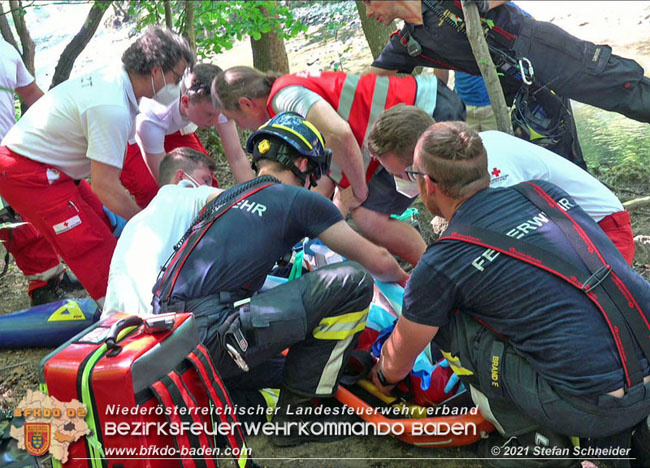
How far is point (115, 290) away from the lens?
9.41ft

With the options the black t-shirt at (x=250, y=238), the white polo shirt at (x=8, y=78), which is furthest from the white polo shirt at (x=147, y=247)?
the white polo shirt at (x=8, y=78)

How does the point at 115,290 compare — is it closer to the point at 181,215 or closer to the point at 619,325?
the point at 181,215

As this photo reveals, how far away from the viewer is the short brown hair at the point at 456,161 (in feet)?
7.72

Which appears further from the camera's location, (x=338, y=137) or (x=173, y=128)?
(x=173, y=128)

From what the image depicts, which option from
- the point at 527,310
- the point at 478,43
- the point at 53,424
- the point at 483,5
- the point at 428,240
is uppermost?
the point at 483,5

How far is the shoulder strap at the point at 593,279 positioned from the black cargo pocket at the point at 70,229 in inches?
103

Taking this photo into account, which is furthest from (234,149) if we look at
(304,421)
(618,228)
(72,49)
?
(72,49)

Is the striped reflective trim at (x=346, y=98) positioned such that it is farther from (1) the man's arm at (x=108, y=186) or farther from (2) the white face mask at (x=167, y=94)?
(1) the man's arm at (x=108, y=186)

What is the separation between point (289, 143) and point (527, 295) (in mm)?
1390

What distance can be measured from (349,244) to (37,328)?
234 cm

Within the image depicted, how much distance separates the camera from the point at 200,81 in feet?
13.1

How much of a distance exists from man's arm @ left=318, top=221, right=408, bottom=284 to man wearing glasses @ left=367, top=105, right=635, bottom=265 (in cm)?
39

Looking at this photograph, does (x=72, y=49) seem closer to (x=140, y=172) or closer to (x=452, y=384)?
(x=140, y=172)

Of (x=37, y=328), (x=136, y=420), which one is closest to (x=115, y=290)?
(x=136, y=420)
